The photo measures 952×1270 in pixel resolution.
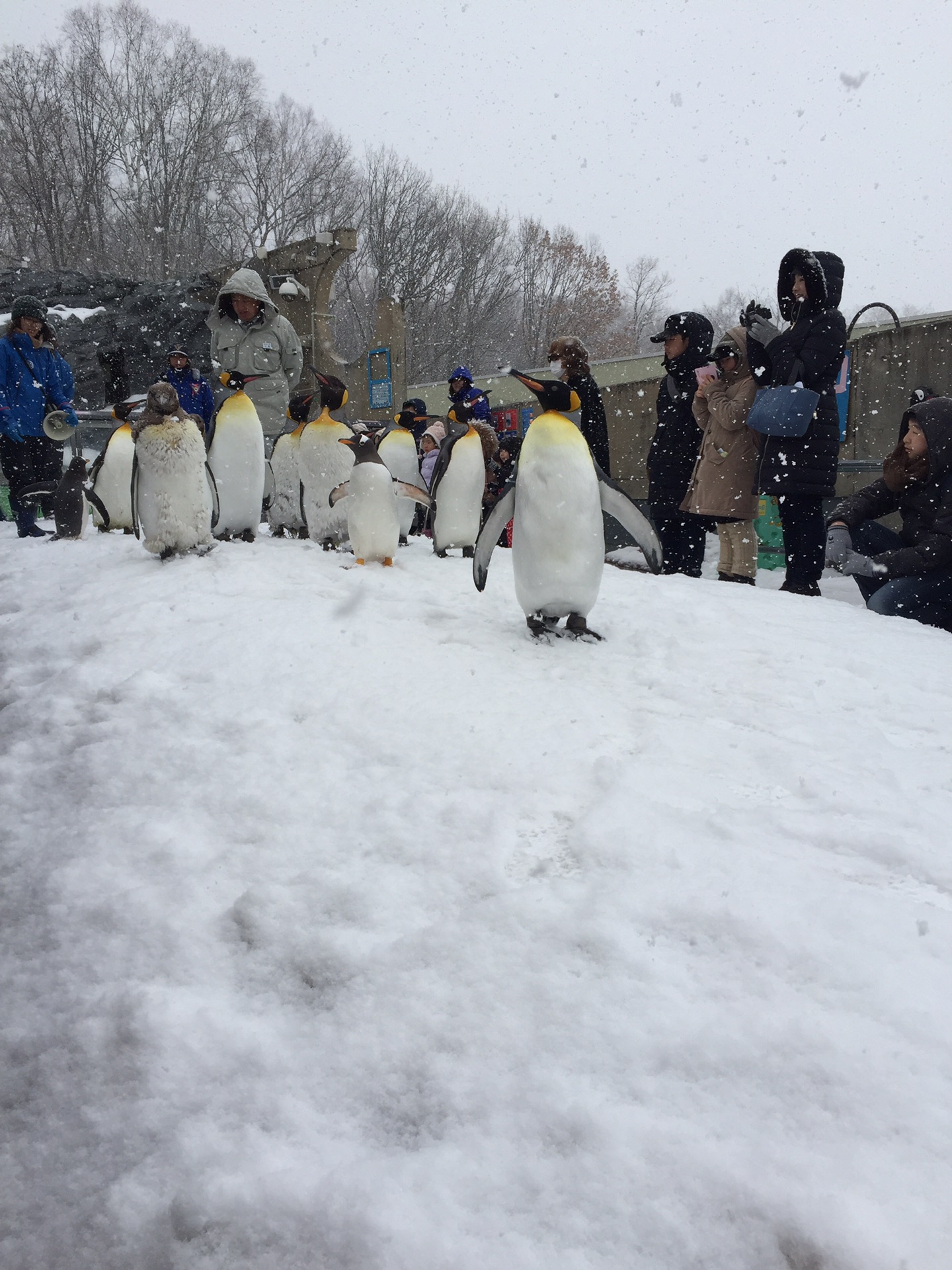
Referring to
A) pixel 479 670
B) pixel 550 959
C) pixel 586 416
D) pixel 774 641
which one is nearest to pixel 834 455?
pixel 586 416

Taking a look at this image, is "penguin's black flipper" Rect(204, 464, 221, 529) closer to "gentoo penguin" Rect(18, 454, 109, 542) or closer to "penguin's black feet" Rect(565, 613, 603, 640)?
"gentoo penguin" Rect(18, 454, 109, 542)

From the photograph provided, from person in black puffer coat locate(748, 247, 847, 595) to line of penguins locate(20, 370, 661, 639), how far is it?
55.7 inches

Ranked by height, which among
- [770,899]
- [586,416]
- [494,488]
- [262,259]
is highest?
[262,259]

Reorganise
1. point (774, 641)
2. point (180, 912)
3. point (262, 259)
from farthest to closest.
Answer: point (262, 259) → point (774, 641) → point (180, 912)

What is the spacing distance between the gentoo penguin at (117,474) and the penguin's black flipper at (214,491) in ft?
3.39

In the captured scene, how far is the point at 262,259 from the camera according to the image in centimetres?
1400

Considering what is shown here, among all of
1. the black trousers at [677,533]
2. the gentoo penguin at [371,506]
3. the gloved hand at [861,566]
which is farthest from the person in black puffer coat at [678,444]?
the gentoo penguin at [371,506]

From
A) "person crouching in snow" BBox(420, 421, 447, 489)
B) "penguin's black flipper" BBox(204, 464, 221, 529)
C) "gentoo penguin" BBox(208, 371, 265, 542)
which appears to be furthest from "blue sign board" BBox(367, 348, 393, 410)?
"penguin's black flipper" BBox(204, 464, 221, 529)

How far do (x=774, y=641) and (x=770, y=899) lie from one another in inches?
71.2

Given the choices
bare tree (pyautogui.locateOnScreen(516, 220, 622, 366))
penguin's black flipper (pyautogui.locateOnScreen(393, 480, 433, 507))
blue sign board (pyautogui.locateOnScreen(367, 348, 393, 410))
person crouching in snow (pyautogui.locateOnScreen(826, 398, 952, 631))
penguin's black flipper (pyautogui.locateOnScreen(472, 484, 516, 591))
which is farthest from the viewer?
bare tree (pyautogui.locateOnScreen(516, 220, 622, 366))

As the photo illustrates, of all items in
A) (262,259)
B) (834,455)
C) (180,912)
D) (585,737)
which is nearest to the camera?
(180,912)

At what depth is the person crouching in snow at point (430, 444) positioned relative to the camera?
6711 millimetres

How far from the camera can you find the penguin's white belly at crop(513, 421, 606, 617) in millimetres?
3055

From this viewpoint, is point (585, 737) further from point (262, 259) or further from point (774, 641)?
point (262, 259)
